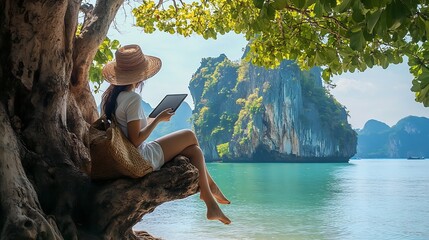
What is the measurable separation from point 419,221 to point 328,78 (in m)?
7.37

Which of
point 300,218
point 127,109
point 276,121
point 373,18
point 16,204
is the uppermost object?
point 276,121

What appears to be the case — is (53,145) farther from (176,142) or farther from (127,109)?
(176,142)

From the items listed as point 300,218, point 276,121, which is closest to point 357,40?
point 300,218

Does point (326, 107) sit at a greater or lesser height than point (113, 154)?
greater

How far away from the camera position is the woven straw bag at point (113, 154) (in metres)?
2.50

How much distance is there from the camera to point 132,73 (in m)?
2.82

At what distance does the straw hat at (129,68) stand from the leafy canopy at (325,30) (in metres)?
0.87

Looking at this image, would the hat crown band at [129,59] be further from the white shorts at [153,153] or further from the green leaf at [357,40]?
the green leaf at [357,40]

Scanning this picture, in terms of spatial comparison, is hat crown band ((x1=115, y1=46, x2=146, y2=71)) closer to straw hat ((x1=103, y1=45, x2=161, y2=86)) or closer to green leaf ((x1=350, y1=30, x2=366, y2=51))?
straw hat ((x1=103, y1=45, x2=161, y2=86))

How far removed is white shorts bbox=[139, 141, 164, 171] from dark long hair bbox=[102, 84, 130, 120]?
0.89 feet

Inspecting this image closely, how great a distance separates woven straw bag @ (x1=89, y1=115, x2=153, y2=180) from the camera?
8.20ft

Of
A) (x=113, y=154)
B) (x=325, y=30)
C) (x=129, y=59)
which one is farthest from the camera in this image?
(x=325, y=30)

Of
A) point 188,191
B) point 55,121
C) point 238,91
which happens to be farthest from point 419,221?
point 238,91

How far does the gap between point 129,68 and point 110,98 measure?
0.74 feet
